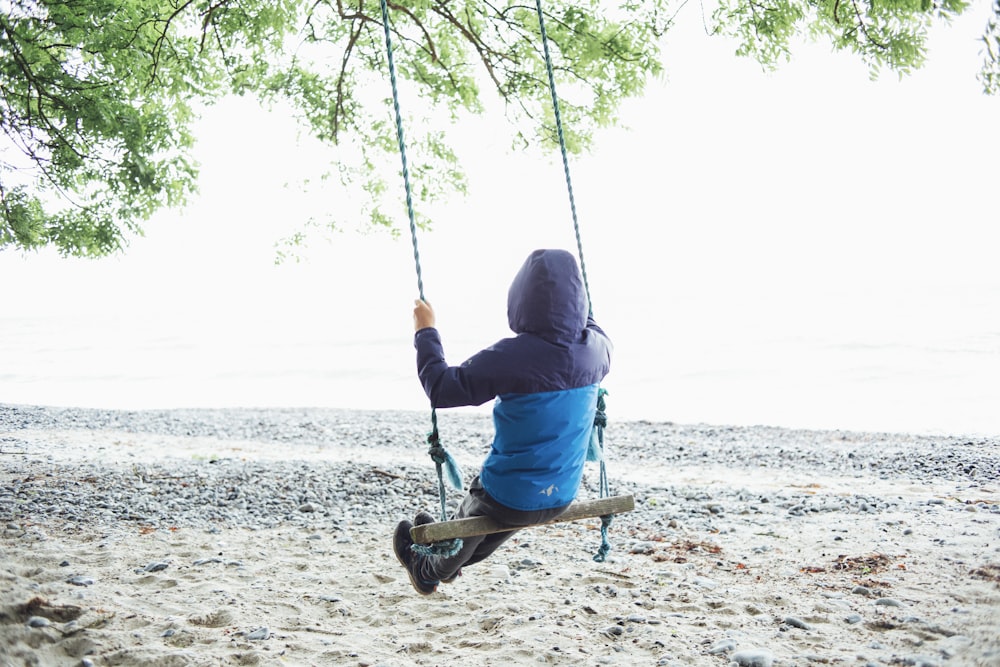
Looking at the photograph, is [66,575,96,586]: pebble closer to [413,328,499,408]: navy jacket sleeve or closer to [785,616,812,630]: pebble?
[413,328,499,408]: navy jacket sleeve

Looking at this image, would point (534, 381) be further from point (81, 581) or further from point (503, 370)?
point (81, 581)

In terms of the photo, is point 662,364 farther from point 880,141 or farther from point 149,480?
point 880,141

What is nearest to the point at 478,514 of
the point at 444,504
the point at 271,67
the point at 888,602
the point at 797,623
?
the point at 444,504

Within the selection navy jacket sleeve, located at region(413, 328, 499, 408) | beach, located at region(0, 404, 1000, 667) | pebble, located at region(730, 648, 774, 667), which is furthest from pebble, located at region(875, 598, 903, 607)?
navy jacket sleeve, located at region(413, 328, 499, 408)

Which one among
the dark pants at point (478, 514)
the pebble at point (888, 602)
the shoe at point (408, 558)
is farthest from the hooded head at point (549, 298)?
the pebble at point (888, 602)

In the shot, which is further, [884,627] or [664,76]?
[664,76]

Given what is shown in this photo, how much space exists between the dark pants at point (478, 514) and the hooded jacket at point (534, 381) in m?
0.05

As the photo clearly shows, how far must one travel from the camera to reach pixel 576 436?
3.19m

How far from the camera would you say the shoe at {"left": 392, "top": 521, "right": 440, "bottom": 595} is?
3582mm

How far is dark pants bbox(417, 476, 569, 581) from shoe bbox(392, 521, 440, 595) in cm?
4

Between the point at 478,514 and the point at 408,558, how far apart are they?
22.1 inches

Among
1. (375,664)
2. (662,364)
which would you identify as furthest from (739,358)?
(375,664)

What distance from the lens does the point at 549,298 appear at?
9.93ft

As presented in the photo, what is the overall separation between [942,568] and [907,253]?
1415 inches
